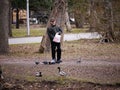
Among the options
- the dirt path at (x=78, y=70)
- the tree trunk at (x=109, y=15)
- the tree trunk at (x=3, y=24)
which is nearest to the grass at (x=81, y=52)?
the tree trunk at (x=3, y=24)

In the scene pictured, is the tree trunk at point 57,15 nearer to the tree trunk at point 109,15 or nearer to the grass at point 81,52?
the grass at point 81,52

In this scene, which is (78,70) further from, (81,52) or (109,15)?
(81,52)

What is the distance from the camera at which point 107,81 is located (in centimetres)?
1323

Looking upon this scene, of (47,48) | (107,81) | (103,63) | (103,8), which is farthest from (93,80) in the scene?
(47,48)

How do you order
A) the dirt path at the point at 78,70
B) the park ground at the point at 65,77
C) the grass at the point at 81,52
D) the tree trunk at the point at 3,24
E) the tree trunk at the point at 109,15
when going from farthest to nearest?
1. the tree trunk at the point at 3,24
2. the grass at the point at 81,52
3. the dirt path at the point at 78,70
4. the park ground at the point at 65,77
5. the tree trunk at the point at 109,15

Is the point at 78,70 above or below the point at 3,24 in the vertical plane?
below

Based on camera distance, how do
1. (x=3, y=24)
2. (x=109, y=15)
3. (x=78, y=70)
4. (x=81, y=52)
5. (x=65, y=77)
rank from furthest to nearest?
(x=81, y=52), (x=3, y=24), (x=78, y=70), (x=65, y=77), (x=109, y=15)

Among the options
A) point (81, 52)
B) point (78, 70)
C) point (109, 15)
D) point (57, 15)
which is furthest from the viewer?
point (81, 52)

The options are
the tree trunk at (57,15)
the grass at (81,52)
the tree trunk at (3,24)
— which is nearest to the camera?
the grass at (81,52)

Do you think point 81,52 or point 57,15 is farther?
point 81,52

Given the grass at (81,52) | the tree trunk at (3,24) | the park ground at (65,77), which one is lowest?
the grass at (81,52)

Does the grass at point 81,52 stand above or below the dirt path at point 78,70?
below

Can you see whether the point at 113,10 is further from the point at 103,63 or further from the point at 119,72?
the point at 103,63

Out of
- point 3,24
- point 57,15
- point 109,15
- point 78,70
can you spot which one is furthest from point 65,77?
point 57,15
